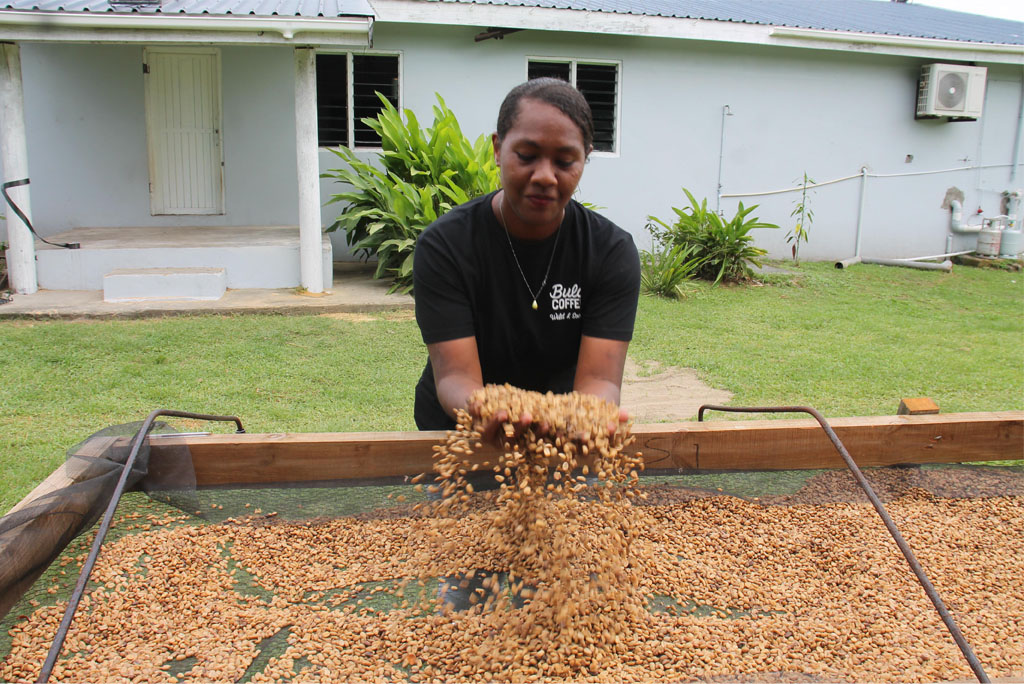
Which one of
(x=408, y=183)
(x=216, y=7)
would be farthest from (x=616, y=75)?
(x=216, y=7)

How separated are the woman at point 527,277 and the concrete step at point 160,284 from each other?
512 cm

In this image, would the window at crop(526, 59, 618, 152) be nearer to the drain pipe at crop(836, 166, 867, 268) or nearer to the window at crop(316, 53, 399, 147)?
the window at crop(316, 53, 399, 147)

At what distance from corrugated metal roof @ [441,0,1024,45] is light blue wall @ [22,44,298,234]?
2.29 meters

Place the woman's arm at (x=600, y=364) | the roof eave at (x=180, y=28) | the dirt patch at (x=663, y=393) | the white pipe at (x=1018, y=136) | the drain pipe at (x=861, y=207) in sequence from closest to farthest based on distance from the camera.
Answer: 1. the woman's arm at (x=600, y=364)
2. the dirt patch at (x=663, y=393)
3. the roof eave at (x=180, y=28)
4. the drain pipe at (x=861, y=207)
5. the white pipe at (x=1018, y=136)

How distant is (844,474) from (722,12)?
9.01 m

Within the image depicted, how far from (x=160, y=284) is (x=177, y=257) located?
1.44 feet

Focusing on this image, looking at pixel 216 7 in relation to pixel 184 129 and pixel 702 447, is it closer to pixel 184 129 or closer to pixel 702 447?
pixel 184 129

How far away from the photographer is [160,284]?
270 inches

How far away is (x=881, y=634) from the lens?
238cm

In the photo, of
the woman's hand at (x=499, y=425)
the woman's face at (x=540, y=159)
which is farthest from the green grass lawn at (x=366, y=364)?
the woman's face at (x=540, y=159)

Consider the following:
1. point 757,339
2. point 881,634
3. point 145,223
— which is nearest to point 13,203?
point 145,223

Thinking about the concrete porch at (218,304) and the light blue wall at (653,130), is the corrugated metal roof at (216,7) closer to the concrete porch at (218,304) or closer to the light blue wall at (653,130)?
the light blue wall at (653,130)

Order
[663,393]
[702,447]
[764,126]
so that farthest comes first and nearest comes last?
[764,126]
[663,393]
[702,447]

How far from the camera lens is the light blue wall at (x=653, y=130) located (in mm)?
8523
